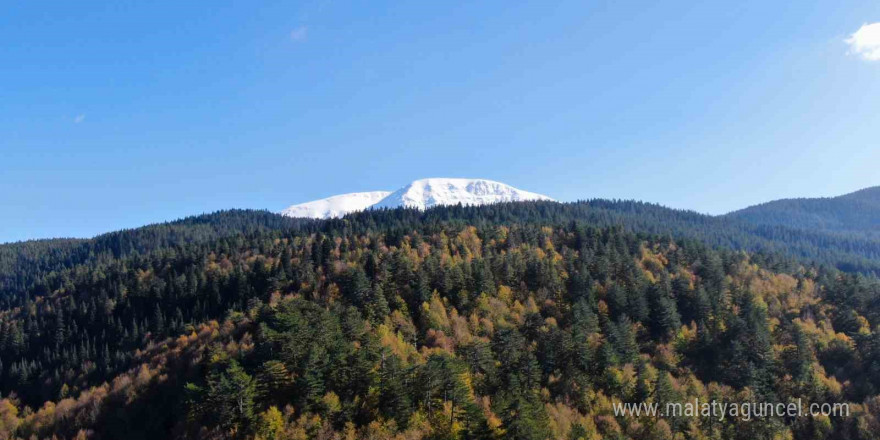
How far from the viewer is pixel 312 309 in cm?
9219

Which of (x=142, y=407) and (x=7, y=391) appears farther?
(x=7, y=391)

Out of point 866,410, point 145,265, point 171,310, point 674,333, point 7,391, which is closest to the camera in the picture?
point 866,410

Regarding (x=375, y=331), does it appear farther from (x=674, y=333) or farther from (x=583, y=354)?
(x=674, y=333)

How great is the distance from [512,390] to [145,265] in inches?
6660

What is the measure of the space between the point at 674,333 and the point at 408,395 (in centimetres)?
6846

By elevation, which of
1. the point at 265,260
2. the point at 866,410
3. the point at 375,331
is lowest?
the point at 866,410

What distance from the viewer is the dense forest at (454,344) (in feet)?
231

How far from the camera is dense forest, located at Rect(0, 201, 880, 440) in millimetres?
70438

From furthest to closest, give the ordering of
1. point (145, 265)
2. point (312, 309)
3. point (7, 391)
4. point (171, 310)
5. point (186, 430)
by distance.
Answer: point (145, 265), point (171, 310), point (7, 391), point (312, 309), point (186, 430)

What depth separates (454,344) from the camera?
96000 mm

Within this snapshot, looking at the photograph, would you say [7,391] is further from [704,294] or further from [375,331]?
[704,294]

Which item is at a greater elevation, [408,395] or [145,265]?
[145,265]

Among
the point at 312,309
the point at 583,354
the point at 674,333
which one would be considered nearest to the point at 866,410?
the point at 674,333

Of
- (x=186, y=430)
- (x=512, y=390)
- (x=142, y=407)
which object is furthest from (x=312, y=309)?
(x=512, y=390)
